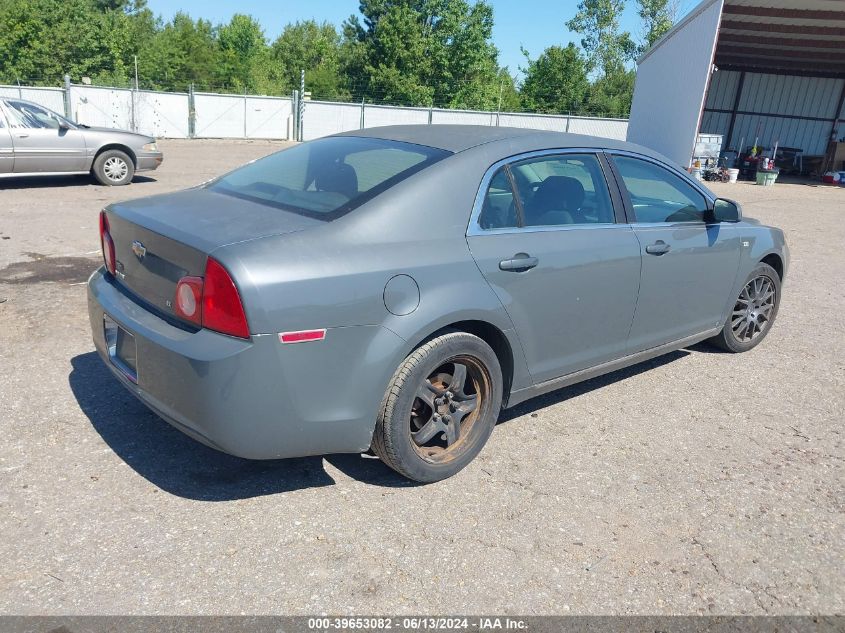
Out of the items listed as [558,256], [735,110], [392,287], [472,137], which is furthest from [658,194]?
[735,110]

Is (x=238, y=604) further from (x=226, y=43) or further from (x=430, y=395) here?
(x=226, y=43)

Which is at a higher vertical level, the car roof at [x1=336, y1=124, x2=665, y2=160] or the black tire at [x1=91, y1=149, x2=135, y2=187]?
the car roof at [x1=336, y1=124, x2=665, y2=160]

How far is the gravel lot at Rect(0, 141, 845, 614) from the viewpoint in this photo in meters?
2.53

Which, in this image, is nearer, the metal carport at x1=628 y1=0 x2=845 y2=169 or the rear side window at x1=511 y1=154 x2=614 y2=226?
the rear side window at x1=511 y1=154 x2=614 y2=226

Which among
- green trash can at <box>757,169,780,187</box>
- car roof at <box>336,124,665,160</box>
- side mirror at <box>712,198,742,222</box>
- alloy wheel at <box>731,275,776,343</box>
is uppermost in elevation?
car roof at <box>336,124,665,160</box>

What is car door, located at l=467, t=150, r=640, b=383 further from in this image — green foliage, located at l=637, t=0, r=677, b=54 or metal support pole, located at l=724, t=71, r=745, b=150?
green foliage, located at l=637, t=0, r=677, b=54

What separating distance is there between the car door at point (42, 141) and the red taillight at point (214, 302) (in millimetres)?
10078

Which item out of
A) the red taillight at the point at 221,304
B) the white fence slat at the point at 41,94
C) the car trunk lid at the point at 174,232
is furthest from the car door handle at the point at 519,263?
the white fence slat at the point at 41,94

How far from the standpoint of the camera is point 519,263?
10.9ft

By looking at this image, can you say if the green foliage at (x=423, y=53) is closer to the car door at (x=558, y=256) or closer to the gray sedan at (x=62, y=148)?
the gray sedan at (x=62, y=148)

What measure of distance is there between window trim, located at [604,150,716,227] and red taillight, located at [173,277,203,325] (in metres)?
2.45

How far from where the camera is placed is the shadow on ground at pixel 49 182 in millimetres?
11703

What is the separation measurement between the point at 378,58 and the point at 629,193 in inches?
1933

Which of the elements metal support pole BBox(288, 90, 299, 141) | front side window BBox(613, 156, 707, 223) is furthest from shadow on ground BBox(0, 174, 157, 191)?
metal support pole BBox(288, 90, 299, 141)
